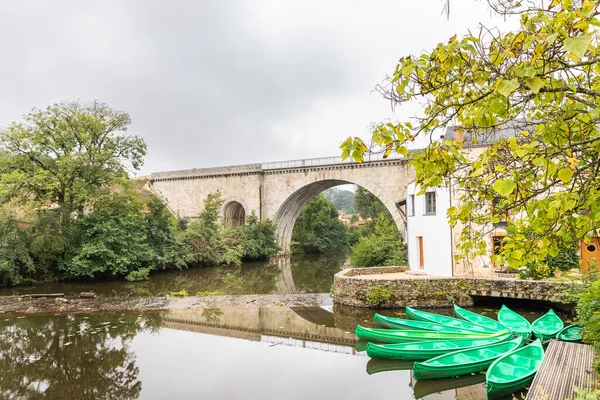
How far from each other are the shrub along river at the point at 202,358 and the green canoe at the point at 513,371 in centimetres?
58

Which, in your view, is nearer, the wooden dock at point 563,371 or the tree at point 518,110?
the tree at point 518,110

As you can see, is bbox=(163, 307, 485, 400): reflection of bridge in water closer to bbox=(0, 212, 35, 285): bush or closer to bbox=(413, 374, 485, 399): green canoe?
bbox=(413, 374, 485, 399): green canoe

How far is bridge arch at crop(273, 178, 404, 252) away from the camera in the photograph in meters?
29.1

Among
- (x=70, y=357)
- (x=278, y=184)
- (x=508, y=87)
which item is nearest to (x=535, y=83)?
(x=508, y=87)

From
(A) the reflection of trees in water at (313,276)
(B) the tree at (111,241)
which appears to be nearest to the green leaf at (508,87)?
(A) the reflection of trees in water at (313,276)

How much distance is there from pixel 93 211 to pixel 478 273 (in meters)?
19.9

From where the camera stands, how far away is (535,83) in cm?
206

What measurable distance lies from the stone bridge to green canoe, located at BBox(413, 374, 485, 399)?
19835 millimetres

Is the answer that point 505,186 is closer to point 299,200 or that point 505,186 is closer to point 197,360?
point 197,360

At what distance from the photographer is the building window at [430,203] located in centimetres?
1528

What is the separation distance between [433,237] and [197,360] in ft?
32.2

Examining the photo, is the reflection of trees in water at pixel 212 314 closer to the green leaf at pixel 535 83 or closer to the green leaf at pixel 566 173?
the green leaf at pixel 566 173

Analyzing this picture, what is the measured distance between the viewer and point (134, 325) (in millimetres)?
11859

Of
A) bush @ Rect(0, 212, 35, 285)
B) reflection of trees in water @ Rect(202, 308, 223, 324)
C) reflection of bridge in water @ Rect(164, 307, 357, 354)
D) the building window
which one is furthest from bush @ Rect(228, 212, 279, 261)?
the building window
